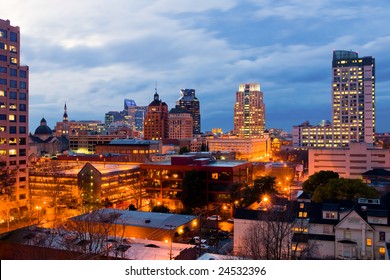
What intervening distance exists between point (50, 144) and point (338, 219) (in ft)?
223

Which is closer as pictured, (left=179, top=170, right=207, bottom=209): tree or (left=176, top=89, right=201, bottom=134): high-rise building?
(left=179, top=170, right=207, bottom=209): tree

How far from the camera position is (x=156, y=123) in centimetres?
7794

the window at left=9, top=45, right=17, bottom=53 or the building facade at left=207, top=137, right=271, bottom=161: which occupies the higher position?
the window at left=9, top=45, right=17, bottom=53

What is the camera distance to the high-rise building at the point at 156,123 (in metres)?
77.5

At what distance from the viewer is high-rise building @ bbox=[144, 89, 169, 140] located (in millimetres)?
77500

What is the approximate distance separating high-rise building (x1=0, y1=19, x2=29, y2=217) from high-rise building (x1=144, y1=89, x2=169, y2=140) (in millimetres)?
49973

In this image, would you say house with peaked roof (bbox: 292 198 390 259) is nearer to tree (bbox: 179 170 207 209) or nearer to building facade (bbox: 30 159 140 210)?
tree (bbox: 179 170 207 209)

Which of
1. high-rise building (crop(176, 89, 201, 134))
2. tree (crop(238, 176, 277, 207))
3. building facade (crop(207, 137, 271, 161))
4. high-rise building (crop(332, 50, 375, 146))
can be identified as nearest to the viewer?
tree (crop(238, 176, 277, 207))

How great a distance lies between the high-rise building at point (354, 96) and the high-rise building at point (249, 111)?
42.9 meters

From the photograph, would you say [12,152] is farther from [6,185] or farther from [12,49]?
[12,49]

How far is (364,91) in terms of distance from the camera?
61.2 metres

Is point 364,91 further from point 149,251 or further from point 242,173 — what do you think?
point 149,251

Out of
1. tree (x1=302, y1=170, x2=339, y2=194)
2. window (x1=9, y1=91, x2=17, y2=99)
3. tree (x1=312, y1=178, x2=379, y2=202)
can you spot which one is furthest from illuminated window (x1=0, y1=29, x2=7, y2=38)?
tree (x1=312, y1=178, x2=379, y2=202)

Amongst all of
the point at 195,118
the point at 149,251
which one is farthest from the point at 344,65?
the point at 195,118
